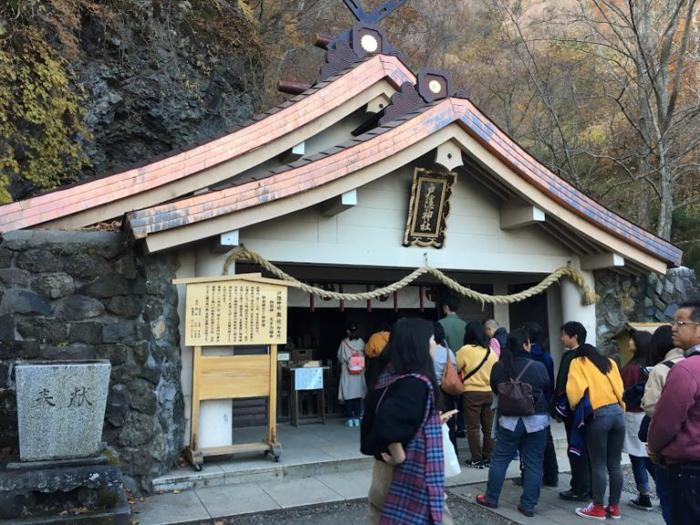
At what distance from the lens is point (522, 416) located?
5422 mm

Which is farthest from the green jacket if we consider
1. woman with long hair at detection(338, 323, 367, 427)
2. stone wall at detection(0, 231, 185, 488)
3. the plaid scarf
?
the plaid scarf

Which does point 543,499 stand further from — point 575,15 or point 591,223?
point 575,15

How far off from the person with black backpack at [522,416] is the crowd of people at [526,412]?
1 centimetres

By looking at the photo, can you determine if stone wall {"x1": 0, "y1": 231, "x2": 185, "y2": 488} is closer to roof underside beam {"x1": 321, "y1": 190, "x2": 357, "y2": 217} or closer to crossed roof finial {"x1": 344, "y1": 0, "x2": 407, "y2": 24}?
roof underside beam {"x1": 321, "y1": 190, "x2": 357, "y2": 217}

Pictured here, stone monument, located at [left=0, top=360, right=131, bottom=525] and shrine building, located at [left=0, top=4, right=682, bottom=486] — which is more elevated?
shrine building, located at [left=0, top=4, right=682, bottom=486]

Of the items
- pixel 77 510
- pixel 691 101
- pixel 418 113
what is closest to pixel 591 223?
pixel 418 113

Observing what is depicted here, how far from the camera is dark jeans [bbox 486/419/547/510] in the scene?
546cm

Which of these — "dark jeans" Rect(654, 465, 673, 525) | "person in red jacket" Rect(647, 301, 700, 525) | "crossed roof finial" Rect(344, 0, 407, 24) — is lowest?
"dark jeans" Rect(654, 465, 673, 525)

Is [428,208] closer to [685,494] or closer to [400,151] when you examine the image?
[400,151]

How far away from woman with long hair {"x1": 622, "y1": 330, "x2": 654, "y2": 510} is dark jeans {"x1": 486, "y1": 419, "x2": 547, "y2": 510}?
3.33ft

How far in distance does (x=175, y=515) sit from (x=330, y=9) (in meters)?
17.7

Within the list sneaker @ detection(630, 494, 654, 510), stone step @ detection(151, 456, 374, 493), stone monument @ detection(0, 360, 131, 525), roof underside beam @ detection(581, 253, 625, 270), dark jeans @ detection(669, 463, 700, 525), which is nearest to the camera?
dark jeans @ detection(669, 463, 700, 525)

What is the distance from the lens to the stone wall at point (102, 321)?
19.2 feet

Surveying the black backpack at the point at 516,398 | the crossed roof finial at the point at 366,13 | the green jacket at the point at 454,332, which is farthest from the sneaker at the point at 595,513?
the crossed roof finial at the point at 366,13
